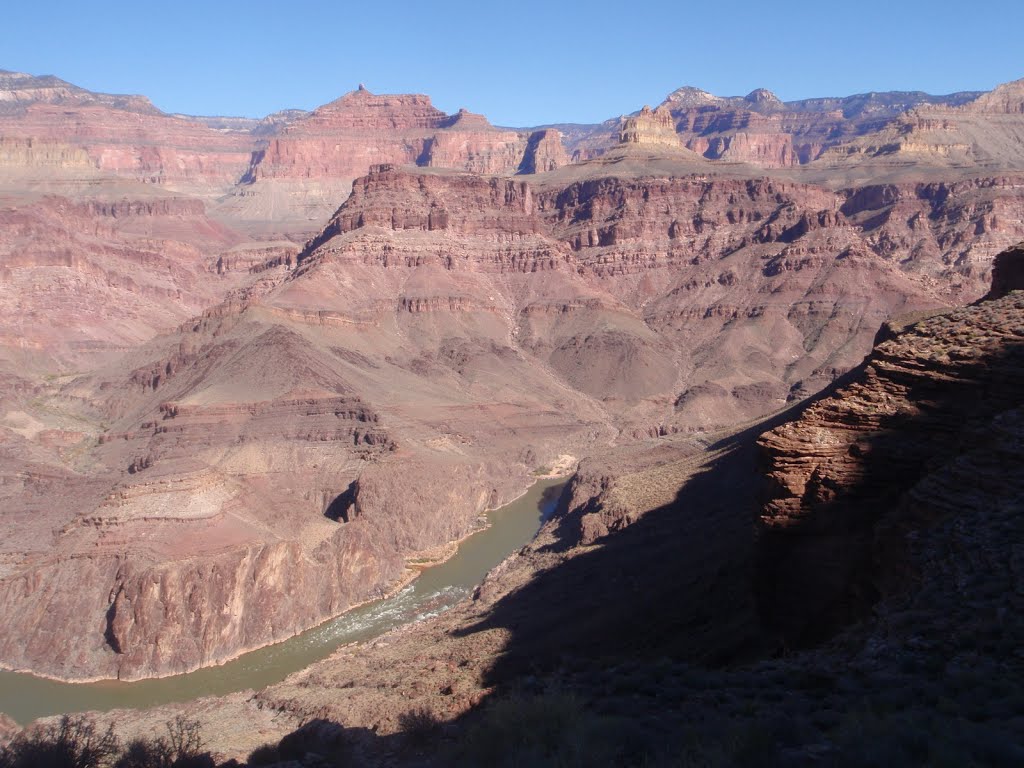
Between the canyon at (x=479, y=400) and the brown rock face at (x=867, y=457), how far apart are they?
8 cm

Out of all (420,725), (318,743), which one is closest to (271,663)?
(318,743)

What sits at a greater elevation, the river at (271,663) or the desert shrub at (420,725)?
the desert shrub at (420,725)

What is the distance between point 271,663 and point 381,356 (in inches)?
2499

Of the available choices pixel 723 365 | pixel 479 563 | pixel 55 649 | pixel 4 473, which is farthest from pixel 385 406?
pixel 723 365

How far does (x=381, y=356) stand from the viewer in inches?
4274

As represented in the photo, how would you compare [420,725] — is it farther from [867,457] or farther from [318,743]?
[867,457]

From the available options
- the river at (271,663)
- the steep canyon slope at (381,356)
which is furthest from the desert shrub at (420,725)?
the steep canyon slope at (381,356)

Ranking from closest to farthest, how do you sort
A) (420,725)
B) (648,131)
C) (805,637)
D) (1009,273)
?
(805,637) → (420,725) → (1009,273) → (648,131)

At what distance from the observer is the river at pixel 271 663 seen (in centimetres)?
4384

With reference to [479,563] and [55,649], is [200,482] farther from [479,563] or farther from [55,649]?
[479,563]

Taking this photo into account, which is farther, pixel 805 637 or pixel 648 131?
pixel 648 131

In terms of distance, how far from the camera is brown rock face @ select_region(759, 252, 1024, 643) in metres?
20.0

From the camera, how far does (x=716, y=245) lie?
152 m

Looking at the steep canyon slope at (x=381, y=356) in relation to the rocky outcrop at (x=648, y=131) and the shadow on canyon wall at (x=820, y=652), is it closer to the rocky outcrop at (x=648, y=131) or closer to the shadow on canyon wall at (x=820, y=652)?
the rocky outcrop at (x=648, y=131)
